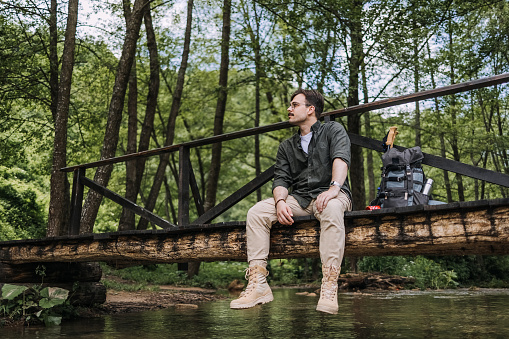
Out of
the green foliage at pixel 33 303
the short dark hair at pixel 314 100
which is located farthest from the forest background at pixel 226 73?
the short dark hair at pixel 314 100

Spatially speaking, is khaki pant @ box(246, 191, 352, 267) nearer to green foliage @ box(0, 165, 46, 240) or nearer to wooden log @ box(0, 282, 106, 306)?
wooden log @ box(0, 282, 106, 306)

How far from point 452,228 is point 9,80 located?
12.9 meters

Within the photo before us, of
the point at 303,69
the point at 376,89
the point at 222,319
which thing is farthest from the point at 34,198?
the point at 222,319

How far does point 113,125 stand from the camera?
993 centimetres

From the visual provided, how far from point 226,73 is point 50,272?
1039 centimetres

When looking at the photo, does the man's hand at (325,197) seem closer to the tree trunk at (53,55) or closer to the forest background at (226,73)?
the forest background at (226,73)

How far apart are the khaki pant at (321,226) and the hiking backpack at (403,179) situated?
34cm

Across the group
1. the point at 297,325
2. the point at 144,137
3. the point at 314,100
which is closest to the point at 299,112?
the point at 314,100

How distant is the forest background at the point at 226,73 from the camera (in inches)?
467

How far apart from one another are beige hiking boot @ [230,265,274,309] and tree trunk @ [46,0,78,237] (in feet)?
21.2

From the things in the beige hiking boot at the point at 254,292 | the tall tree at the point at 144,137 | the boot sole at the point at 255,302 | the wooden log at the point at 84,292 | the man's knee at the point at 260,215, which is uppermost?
the tall tree at the point at 144,137

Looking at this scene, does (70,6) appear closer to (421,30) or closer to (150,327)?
(150,327)

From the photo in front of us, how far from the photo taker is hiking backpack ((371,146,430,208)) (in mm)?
3809

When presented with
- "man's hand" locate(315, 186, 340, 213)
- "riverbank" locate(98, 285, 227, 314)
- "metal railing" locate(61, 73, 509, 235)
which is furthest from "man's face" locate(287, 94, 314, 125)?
"riverbank" locate(98, 285, 227, 314)
